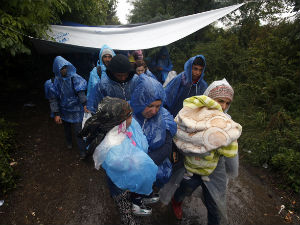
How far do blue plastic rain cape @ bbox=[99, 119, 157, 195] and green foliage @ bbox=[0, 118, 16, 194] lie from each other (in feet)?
7.04

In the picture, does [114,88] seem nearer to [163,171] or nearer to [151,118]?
[151,118]

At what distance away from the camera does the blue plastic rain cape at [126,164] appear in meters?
1.11

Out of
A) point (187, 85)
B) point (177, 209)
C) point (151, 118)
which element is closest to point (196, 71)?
point (187, 85)

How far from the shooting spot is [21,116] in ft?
15.1

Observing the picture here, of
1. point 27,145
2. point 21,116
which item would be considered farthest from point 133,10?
point 27,145

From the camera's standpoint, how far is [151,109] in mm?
1551

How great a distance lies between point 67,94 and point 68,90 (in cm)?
7

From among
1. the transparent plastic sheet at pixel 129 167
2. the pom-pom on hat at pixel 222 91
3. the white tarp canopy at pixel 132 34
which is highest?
the white tarp canopy at pixel 132 34

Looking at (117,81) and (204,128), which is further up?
(117,81)

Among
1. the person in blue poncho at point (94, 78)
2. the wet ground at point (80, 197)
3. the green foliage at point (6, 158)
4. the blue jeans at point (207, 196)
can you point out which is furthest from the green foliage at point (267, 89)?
the green foliage at point (6, 158)

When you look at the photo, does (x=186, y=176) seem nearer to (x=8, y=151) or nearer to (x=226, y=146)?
(x=226, y=146)

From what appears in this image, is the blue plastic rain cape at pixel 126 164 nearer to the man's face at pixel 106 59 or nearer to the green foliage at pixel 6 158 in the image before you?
the green foliage at pixel 6 158

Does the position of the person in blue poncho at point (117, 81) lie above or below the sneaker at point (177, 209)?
above

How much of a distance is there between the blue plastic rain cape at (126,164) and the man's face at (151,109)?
1.29ft
